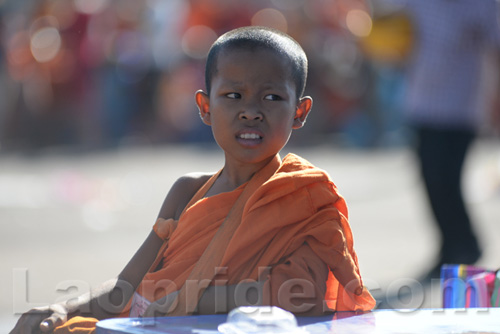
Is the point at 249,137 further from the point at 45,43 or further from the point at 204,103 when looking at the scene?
the point at 45,43

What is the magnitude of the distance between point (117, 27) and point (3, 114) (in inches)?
84.4

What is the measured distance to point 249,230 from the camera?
226 centimetres

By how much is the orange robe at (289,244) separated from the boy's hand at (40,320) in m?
0.25

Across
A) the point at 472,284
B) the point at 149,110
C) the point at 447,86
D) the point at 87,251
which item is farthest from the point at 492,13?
the point at 149,110

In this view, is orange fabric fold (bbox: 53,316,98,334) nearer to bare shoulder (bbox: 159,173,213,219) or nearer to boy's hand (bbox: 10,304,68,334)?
boy's hand (bbox: 10,304,68,334)

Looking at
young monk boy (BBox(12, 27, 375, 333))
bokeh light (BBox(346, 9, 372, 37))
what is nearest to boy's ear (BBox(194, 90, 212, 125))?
young monk boy (BBox(12, 27, 375, 333))

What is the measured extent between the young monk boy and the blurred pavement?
0.82 m

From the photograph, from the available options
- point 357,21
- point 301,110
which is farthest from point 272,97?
point 357,21

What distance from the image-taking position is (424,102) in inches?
214

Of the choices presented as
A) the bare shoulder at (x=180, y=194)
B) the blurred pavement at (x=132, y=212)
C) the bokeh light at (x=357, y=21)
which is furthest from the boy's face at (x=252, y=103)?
the bokeh light at (x=357, y=21)

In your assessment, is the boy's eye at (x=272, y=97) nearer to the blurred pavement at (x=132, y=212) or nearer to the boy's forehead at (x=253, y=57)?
the boy's forehead at (x=253, y=57)

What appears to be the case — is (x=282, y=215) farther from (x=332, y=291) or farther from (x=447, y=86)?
(x=447, y=86)

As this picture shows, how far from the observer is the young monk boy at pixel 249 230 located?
2.24 m

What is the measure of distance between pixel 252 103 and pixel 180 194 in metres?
0.42
